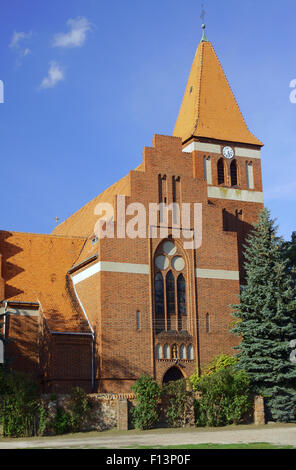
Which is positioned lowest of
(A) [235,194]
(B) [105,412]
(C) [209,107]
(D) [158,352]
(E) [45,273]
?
(B) [105,412]

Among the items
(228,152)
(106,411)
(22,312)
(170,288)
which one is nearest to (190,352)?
(170,288)

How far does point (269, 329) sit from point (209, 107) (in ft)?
60.5

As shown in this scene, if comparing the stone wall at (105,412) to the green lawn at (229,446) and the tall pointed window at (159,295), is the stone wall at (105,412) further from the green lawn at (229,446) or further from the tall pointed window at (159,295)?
the green lawn at (229,446)

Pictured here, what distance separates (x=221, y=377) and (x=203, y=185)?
39.2 feet

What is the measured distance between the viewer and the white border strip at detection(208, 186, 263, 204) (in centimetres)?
4172

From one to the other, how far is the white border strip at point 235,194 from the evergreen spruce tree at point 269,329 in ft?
27.6

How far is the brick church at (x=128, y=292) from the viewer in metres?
32.7

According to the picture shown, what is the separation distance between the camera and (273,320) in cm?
3169

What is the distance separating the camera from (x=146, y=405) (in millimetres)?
28188

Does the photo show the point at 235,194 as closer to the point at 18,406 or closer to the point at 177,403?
the point at 177,403

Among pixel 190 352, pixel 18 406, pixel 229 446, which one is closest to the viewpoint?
pixel 229 446

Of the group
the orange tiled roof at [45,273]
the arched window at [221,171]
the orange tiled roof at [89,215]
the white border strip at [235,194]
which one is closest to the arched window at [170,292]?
the orange tiled roof at [45,273]

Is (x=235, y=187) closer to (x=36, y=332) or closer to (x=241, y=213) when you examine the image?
(x=241, y=213)
